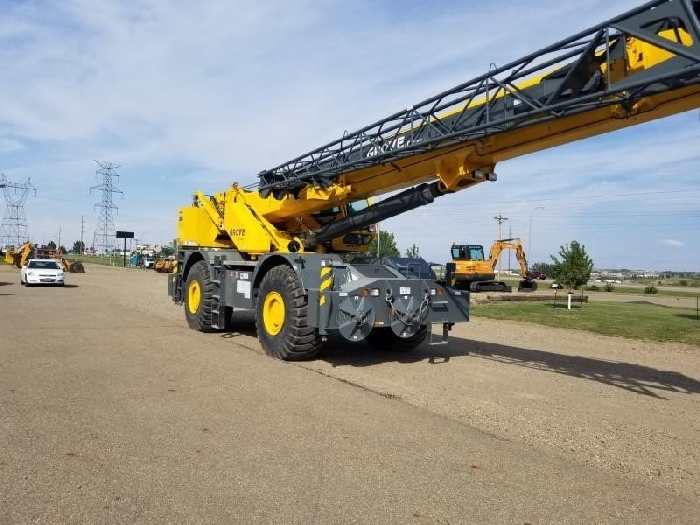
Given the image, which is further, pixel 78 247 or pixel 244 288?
pixel 78 247

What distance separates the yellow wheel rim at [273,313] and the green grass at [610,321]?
937cm

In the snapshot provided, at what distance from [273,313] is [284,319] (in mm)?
483

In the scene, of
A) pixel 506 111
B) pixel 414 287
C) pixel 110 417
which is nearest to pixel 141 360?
pixel 110 417

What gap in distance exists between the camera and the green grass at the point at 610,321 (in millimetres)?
13750

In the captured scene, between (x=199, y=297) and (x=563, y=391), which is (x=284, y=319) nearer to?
(x=199, y=297)

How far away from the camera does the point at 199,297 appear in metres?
12.1

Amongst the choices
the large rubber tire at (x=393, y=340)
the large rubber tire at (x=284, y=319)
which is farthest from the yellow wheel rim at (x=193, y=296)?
the large rubber tire at (x=393, y=340)

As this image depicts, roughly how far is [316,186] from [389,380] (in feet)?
12.9

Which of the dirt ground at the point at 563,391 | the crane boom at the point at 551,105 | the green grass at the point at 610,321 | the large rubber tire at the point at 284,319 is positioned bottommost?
the dirt ground at the point at 563,391

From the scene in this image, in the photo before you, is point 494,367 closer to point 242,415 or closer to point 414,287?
point 414,287

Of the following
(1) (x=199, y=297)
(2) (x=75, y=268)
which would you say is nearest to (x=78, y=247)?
(2) (x=75, y=268)

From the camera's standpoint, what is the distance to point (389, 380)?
7527 mm

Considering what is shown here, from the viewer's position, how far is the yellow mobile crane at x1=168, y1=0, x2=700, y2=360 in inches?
224

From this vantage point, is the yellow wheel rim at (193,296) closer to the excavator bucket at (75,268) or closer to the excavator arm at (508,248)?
the excavator arm at (508,248)
